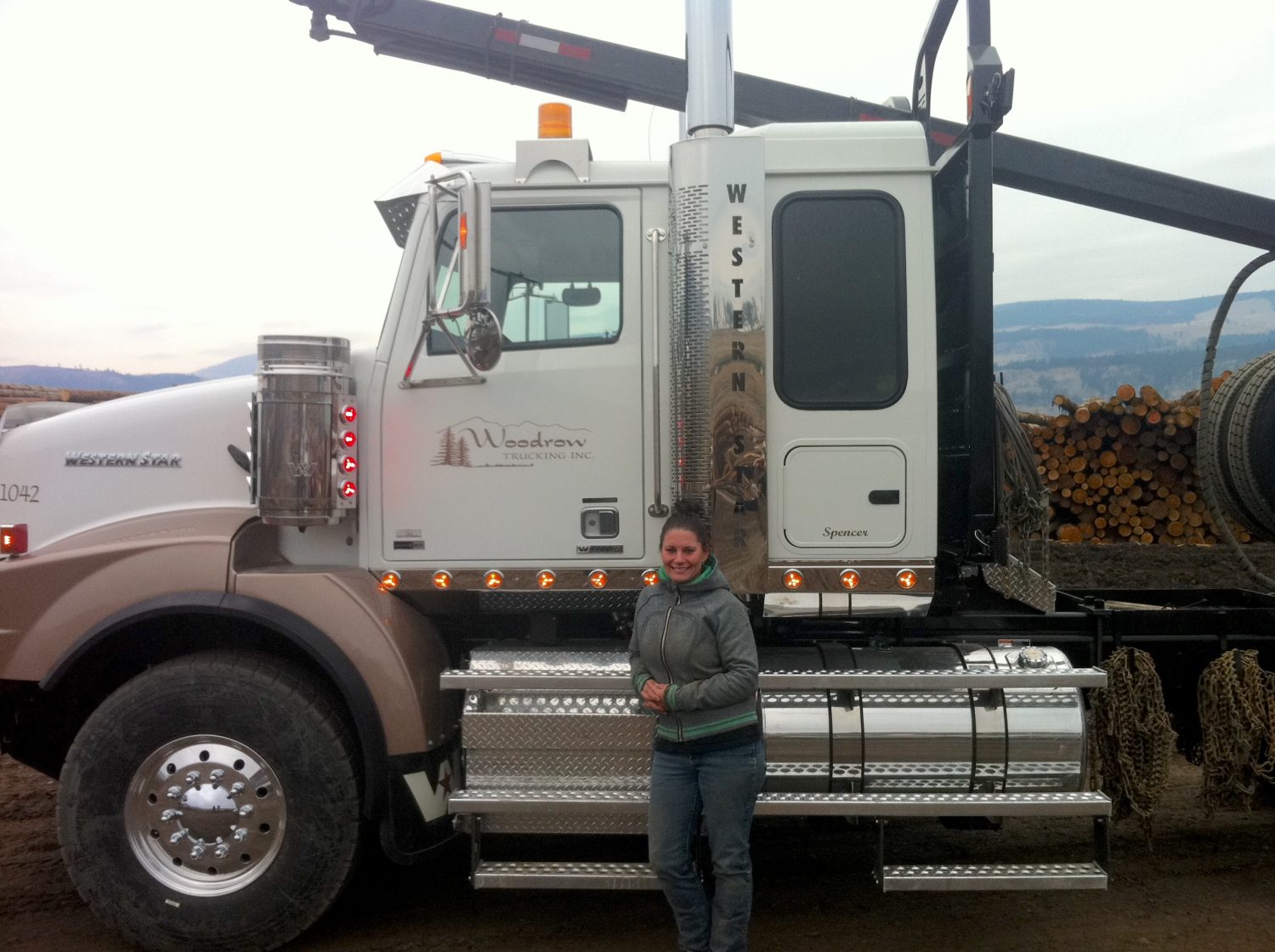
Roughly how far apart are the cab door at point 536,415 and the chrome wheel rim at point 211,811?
97cm

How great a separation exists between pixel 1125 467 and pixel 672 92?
5.59m

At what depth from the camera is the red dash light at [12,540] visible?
4.20 m

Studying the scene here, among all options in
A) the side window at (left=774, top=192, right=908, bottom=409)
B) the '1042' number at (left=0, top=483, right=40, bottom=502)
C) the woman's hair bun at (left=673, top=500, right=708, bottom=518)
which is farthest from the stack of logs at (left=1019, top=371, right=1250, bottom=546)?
the '1042' number at (left=0, top=483, right=40, bottom=502)

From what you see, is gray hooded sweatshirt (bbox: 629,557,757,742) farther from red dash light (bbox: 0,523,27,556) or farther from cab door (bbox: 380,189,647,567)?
red dash light (bbox: 0,523,27,556)

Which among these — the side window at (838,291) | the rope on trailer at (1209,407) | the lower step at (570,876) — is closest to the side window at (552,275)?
the side window at (838,291)

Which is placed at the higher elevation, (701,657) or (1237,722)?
(701,657)

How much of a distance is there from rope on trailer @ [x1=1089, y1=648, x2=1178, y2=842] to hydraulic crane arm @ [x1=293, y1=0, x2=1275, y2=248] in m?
2.21

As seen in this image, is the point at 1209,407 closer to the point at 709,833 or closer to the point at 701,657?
the point at 701,657

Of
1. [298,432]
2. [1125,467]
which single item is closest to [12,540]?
[298,432]

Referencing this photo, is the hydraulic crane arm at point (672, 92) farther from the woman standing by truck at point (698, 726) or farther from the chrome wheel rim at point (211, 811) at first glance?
the chrome wheel rim at point (211, 811)

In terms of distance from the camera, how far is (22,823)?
18.0ft

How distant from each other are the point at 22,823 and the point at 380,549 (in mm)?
2994

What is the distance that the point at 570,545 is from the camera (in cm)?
400

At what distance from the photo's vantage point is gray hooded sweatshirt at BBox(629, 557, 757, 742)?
342 cm
